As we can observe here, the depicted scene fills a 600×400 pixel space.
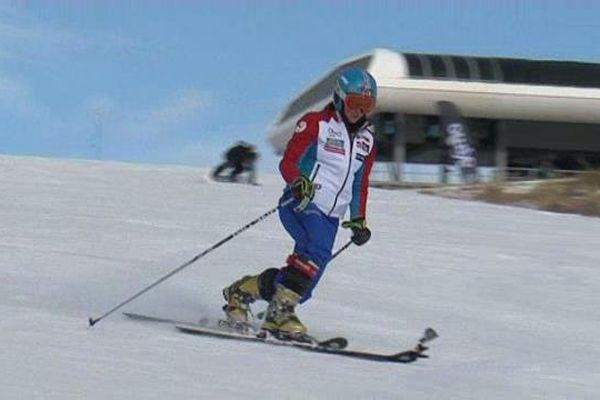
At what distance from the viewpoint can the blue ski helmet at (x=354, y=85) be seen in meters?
6.55

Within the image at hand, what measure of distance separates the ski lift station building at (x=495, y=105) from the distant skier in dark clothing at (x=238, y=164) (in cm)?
1616

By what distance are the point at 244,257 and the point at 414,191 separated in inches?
366

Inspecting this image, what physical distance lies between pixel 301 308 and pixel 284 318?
169cm

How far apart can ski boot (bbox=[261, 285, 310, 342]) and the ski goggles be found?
0.94 metres

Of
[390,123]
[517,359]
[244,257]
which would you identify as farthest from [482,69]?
[517,359]

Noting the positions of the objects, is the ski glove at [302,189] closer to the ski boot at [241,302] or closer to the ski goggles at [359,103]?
the ski goggles at [359,103]

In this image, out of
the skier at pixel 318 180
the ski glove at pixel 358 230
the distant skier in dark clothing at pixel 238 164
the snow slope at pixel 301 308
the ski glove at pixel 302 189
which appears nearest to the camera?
the snow slope at pixel 301 308

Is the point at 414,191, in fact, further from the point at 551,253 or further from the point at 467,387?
the point at 467,387

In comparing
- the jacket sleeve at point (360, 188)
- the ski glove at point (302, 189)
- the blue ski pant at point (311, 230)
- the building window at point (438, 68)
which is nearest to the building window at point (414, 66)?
the building window at point (438, 68)

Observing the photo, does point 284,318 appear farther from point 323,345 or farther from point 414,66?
point 414,66

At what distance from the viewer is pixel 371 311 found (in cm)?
852

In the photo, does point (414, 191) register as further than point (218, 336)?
Yes

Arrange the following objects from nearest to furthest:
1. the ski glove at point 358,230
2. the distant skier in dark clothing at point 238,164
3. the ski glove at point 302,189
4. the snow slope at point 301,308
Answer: the snow slope at point 301,308, the ski glove at point 302,189, the ski glove at point 358,230, the distant skier in dark clothing at point 238,164

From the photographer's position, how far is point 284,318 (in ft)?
21.9
